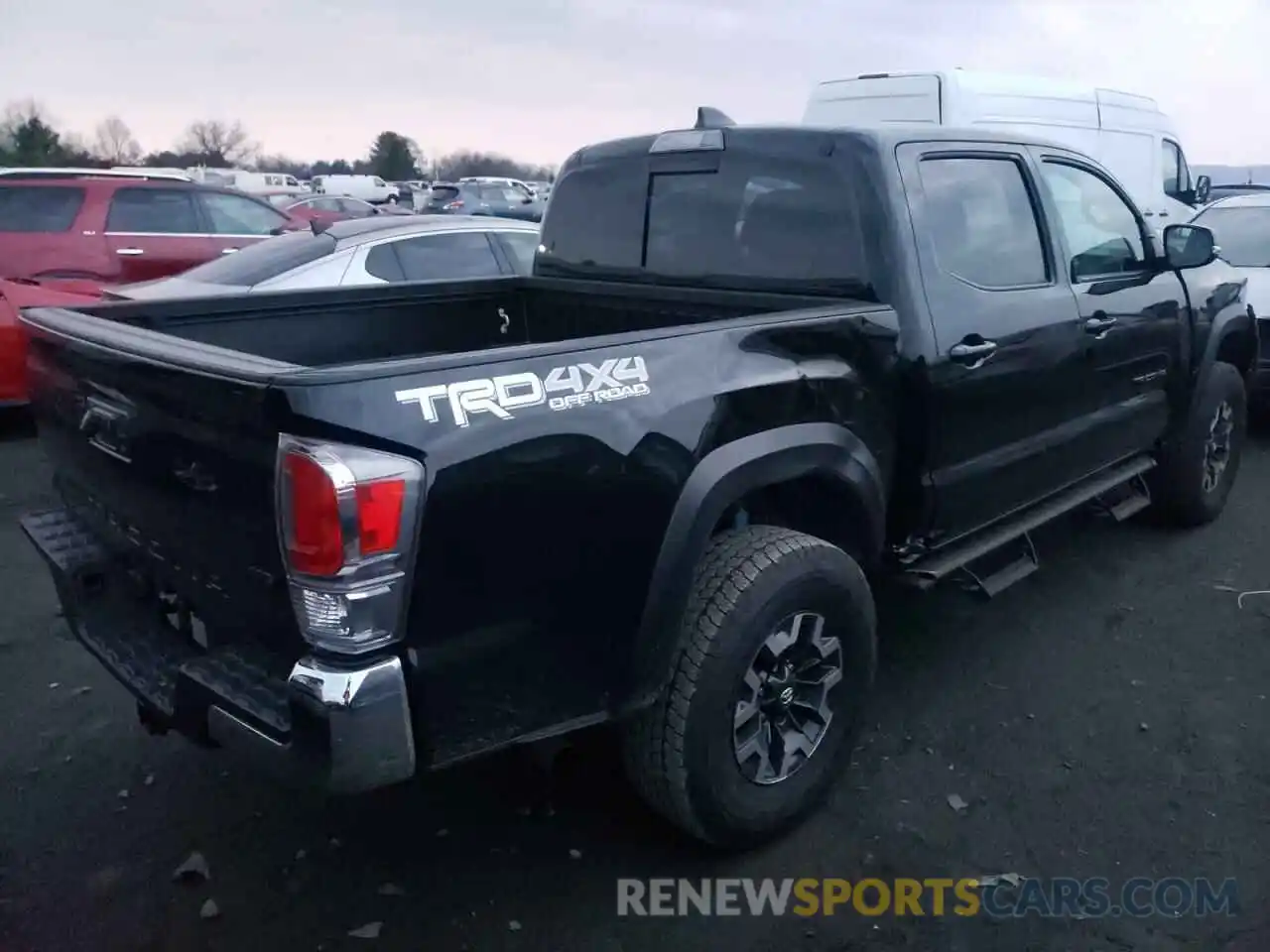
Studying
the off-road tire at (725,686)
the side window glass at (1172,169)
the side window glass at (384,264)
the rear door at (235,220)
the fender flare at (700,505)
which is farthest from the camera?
the side window glass at (1172,169)

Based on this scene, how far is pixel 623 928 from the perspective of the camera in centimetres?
278

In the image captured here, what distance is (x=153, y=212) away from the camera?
378 inches

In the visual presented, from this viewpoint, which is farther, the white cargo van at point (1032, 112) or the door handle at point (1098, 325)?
the white cargo van at point (1032, 112)

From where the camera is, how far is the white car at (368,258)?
6.51 meters

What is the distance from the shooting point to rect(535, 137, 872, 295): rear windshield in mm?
3453

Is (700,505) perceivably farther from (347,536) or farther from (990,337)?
(990,337)

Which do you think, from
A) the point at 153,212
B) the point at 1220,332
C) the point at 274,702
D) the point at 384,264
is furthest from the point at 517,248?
the point at 274,702

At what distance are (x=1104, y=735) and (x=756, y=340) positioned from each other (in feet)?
6.51

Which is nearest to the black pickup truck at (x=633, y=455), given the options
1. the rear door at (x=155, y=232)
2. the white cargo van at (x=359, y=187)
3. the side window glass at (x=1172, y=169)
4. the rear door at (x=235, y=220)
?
the rear door at (x=155, y=232)

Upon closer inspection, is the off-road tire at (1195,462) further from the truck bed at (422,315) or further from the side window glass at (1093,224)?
the truck bed at (422,315)

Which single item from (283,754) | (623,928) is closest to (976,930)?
(623,928)

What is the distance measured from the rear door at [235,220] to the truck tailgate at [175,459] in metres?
7.52

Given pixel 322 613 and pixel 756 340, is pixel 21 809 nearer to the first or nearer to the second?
pixel 322 613

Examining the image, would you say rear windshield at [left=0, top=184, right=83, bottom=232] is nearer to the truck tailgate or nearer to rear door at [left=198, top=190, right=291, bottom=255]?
rear door at [left=198, top=190, right=291, bottom=255]
